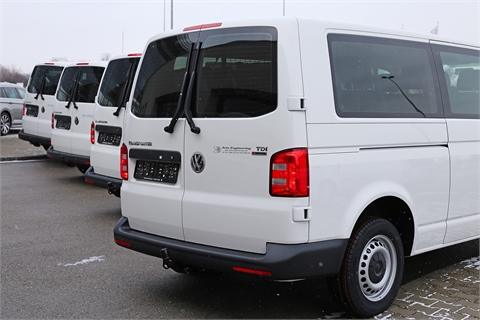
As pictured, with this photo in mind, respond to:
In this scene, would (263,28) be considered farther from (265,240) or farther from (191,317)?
(191,317)

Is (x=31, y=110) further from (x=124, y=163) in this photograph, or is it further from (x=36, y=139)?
(x=124, y=163)

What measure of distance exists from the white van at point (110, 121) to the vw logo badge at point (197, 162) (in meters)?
4.04

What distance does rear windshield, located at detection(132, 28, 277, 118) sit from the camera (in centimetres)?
446

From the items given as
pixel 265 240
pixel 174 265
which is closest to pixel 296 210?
pixel 265 240

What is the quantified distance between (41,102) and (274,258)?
10.7 m

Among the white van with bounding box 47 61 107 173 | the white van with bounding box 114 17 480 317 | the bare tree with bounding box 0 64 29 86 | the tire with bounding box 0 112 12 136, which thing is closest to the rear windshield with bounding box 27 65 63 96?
the white van with bounding box 47 61 107 173

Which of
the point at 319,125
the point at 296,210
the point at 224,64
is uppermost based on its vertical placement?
the point at 224,64

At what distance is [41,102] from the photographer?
13812 mm

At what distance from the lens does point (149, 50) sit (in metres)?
5.45

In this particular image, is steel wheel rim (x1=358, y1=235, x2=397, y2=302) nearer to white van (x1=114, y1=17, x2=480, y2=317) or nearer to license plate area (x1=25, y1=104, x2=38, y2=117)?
white van (x1=114, y1=17, x2=480, y2=317)

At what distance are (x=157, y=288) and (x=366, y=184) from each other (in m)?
2.13

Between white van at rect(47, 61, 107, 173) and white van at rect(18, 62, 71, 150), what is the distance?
5.75 feet

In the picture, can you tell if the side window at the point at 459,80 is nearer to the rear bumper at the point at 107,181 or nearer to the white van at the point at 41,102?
the rear bumper at the point at 107,181

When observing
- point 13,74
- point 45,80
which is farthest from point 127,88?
point 13,74
